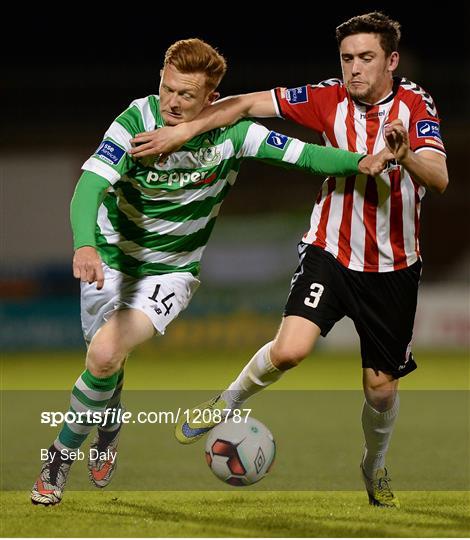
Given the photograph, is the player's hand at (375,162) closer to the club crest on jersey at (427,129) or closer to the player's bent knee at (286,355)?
the club crest on jersey at (427,129)

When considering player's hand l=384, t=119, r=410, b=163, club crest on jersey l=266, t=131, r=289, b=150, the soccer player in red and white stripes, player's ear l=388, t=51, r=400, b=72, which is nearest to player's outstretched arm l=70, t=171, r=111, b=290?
the soccer player in red and white stripes

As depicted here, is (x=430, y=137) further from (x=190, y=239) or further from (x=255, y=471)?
(x=255, y=471)

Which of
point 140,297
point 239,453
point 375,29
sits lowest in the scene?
point 239,453

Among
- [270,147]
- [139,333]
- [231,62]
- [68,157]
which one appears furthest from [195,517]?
[231,62]

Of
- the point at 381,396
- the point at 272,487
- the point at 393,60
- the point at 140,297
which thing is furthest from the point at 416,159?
the point at 272,487

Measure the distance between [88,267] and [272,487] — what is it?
2.06 metres

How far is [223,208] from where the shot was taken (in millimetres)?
18422

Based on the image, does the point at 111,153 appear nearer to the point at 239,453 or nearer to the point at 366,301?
the point at 366,301

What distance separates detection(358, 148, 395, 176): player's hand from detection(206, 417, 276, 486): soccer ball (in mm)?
1454

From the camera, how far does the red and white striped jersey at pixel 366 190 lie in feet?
17.4

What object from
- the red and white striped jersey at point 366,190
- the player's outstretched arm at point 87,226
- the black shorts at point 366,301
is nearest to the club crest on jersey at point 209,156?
the red and white striped jersey at point 366,190

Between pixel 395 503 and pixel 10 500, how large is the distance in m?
2.00

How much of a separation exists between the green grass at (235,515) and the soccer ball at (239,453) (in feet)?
0.58

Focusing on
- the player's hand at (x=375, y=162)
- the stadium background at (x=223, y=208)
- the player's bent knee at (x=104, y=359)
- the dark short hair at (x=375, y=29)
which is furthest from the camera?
the stadium background at (x=223, y=208)
